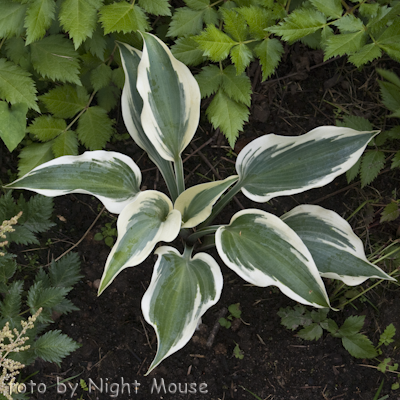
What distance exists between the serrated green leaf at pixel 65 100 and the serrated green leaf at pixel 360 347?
1355mm

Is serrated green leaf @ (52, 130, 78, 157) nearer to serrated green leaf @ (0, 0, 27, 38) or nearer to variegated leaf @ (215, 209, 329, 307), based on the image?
serrated green leaf @ (0, 0, 27, 38)

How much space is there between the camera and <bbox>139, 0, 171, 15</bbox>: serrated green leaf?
1104 millimetres

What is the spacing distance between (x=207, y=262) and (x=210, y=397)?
26.3 inches

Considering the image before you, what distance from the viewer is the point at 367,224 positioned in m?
1.48

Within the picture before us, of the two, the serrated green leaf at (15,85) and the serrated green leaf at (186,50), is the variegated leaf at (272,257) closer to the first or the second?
the serrated green leaf at (186,50)

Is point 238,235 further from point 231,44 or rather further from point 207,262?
point 231,44

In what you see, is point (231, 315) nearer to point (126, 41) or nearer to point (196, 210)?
point (196, 210)

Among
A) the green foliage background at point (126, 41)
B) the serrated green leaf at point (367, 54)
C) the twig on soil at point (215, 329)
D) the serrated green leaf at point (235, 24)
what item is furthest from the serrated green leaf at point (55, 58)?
the twig on soil at point (215, 329)

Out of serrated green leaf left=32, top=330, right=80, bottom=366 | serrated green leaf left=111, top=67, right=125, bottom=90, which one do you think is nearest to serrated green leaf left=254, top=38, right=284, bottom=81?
serrated green leaf left=111, top=67, right=125, bottom=90

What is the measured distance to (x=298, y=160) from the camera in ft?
3.48

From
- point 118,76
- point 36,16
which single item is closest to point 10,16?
point 36,16

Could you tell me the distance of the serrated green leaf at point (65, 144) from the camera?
1.31m

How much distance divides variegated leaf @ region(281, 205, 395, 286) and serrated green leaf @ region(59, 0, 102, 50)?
840 mm

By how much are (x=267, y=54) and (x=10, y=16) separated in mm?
789
